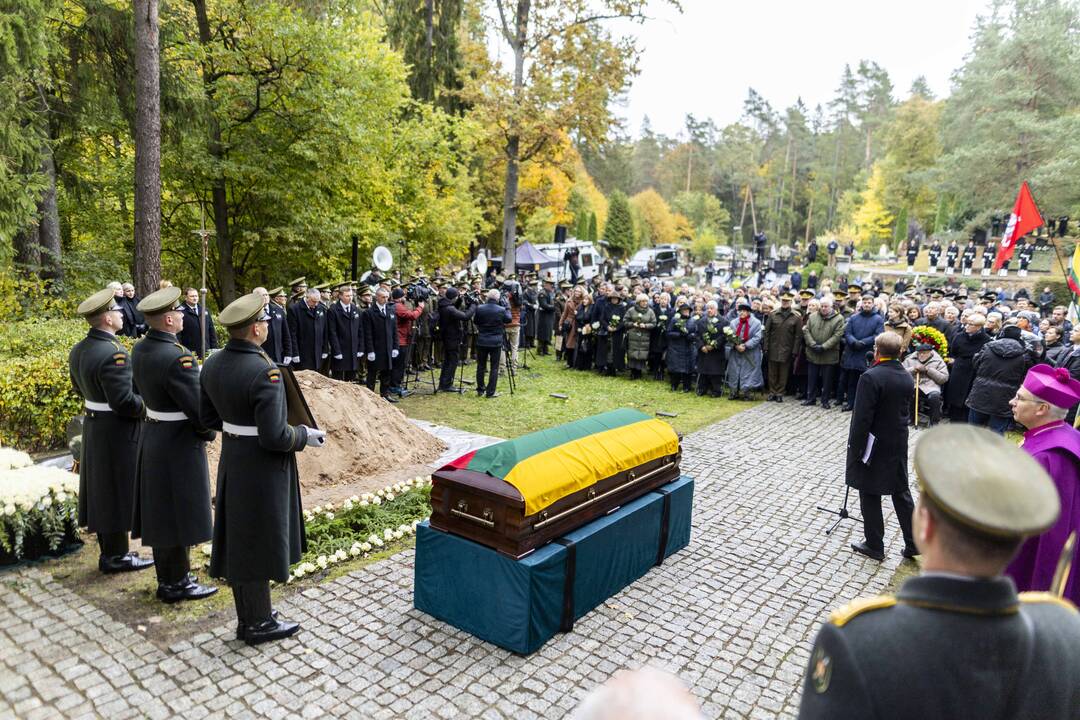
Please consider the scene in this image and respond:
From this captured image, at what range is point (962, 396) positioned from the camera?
1138 centimetres

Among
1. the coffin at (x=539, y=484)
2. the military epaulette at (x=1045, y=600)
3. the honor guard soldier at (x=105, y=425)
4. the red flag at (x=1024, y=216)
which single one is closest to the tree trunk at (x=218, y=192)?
the honor guard soldier at (x=105, y=425)

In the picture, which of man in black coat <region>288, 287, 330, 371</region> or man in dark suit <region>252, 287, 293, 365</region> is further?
man in black coat <region>288, 287, 330, 371</region>

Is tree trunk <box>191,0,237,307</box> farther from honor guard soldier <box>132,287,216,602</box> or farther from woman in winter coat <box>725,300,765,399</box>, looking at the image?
woman in winter coat <box>725,300,765,399</box>

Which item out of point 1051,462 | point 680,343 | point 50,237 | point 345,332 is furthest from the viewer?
point 50,237

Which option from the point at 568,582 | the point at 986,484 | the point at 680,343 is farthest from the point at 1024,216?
the point at 986,484

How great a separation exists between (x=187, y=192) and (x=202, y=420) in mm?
12454

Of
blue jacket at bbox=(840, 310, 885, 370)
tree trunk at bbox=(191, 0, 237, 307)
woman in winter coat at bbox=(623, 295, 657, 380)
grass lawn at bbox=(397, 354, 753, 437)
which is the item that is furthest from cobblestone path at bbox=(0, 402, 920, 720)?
tree trunk at bbox=(191, 0, 237, 307)

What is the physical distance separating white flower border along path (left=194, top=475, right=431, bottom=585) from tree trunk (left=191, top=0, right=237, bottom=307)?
29.6ft

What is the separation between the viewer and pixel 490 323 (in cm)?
1229

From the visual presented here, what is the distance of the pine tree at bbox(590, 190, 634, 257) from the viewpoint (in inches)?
1892

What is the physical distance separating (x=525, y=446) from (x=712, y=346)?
355 inches

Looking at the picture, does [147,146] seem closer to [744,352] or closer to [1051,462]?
[744,352]

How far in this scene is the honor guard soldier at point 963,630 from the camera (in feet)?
5.41

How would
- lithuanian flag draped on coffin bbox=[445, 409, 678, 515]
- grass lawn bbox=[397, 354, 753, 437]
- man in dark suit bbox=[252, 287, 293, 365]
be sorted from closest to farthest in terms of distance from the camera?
lithuanian flag draped on coffin bbox=[445, 409, 678, 515] → man in dark suit bbox=[252, 287, 293, 365] → grass lawn bbox=[397, 354, 753, 437]
